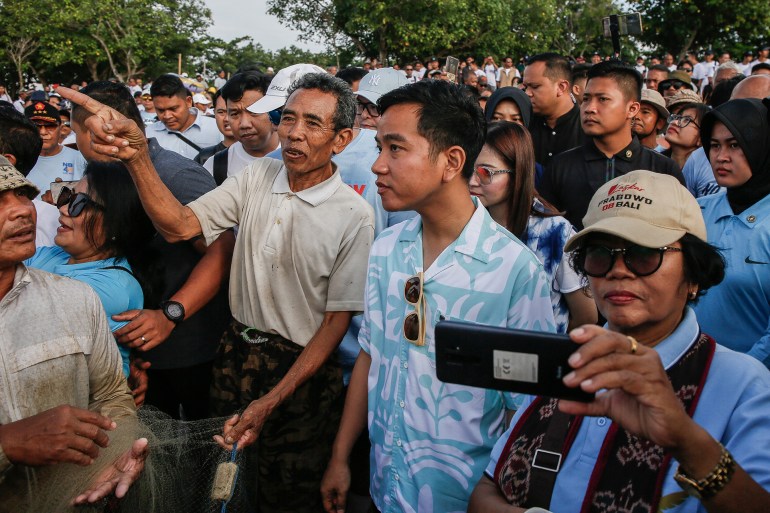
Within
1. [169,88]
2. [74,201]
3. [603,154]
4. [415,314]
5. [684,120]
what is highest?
[169,88]

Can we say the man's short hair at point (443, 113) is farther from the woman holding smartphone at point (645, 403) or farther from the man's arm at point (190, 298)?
the man's arm at point (190, 298)

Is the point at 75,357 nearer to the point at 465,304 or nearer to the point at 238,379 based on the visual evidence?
the point at 238,379

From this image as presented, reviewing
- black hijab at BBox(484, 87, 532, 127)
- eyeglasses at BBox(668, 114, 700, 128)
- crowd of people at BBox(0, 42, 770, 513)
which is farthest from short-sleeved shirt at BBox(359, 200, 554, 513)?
eyeglasses at BBox(668, 114, 700, 128)

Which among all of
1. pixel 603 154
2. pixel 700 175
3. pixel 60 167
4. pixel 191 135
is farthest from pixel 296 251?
pixel 191 135

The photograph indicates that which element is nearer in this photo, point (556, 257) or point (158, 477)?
point (158, 477)

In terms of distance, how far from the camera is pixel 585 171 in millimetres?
4285

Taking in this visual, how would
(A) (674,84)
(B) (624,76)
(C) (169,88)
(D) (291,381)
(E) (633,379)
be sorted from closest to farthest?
(E) (633,379) → (D) (291,381) → (B) (624,76) → (C) (169,88) → (A) (674,84)

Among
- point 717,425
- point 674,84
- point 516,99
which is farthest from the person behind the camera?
point 674,84

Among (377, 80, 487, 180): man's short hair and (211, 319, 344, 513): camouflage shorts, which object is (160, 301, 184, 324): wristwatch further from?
(377, 80, 487, 180): man's short hair

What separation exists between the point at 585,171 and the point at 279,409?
2635 millimetres

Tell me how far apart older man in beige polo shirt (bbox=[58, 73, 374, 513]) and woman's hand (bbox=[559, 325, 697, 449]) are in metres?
1.66

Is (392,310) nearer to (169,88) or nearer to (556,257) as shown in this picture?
(556,257)

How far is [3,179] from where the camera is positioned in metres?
2.22

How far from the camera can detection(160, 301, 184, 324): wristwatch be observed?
116 inches
